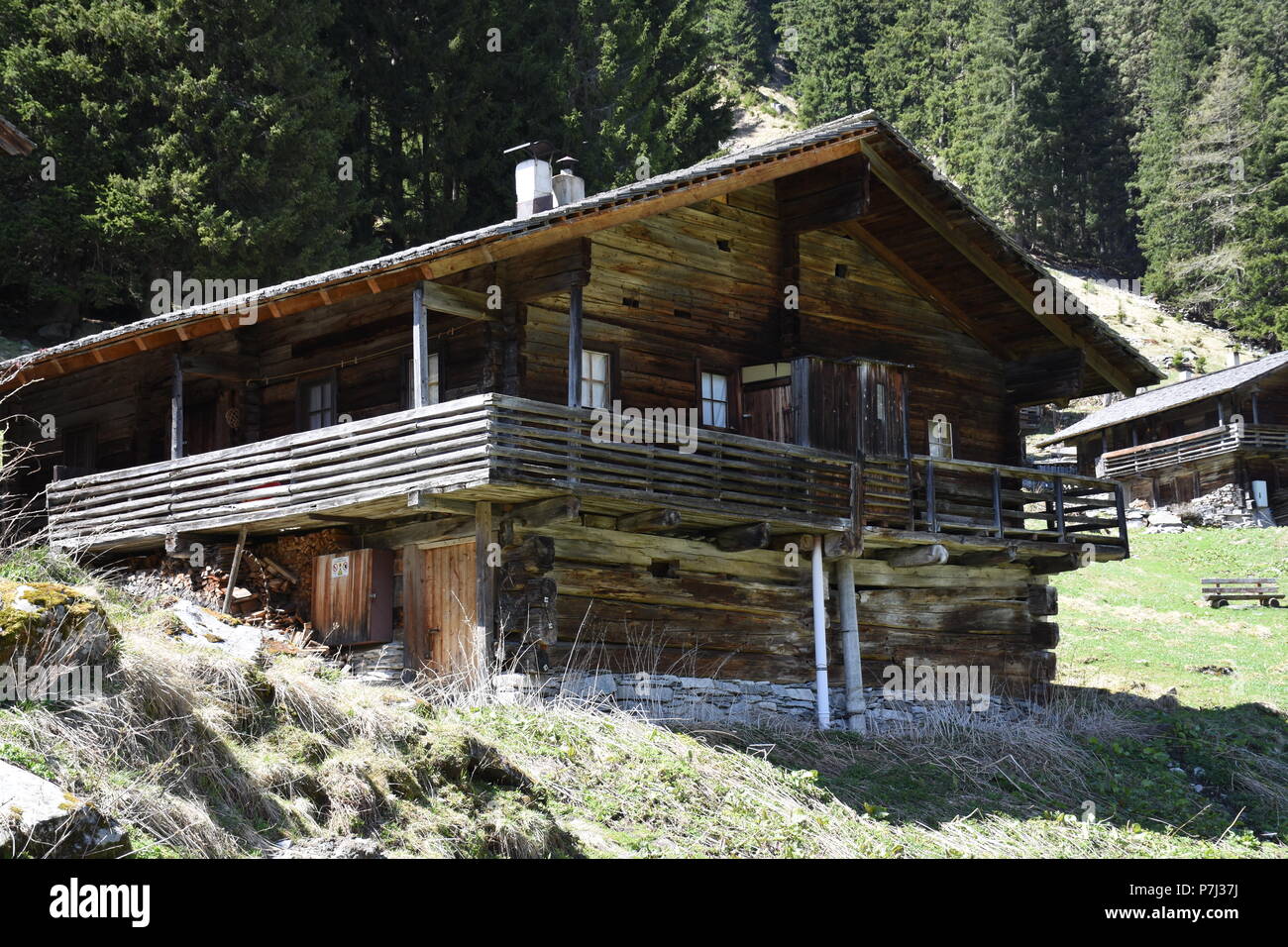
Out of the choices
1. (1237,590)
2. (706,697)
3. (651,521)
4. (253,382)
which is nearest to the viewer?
(651,521)

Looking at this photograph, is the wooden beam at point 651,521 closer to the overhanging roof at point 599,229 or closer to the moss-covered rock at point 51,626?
the overhanging roof at point 599,229

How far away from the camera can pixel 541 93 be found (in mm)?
37594

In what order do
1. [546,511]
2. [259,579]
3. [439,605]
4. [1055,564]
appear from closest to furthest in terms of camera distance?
[546,511]
[439,605]
[259,579]
[1055,564]

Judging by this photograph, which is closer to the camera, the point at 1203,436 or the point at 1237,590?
the point at 1237,590

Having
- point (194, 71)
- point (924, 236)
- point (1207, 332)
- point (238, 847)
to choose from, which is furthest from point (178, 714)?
point (1207, 332)

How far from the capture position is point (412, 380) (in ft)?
61.7

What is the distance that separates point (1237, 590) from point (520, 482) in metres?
25.7

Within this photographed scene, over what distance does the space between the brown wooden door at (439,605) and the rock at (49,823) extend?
8204 millimetres

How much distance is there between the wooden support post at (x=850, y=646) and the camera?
1958cm

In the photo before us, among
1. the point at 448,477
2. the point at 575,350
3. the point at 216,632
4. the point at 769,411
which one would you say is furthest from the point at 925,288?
the point at 216,632

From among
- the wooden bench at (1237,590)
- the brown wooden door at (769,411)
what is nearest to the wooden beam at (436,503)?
the brown wooden door at (769,411)

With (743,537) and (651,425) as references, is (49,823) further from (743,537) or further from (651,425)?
(743,537)

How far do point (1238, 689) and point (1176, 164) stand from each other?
53640 mm
